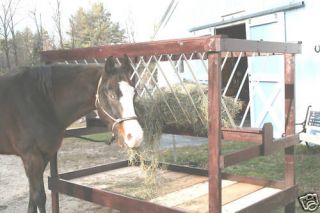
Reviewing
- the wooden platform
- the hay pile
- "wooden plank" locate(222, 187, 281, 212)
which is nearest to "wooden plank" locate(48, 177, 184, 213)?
the wooden platform

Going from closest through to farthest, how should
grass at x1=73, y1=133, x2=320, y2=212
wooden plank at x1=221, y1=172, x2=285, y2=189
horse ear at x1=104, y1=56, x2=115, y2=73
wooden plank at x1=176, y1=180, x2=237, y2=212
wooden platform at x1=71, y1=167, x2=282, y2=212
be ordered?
horse ear at x1=104, y1=56, x2=115, y2=73, wooden plank at x1=176, y1=180, x2=237, y2=212, wooden platform at x1=71, y1=167, x2=282, y2=212, wooden plank at x1=221, y1=172, x2=285, y2=189, grass at x1=73, y1=133, x2=320, y2=212

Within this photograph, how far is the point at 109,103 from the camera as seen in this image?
287cm

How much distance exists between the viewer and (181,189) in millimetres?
3562

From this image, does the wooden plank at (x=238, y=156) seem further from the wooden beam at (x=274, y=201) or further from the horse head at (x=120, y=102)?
the horse head at (x=120, y=102)

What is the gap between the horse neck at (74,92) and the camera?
3129 mm

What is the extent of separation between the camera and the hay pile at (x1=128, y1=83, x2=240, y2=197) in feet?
10.8

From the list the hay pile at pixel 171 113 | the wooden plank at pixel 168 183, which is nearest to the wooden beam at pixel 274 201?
the hay pile at pixel 171 113

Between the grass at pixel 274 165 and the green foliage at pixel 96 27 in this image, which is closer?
the grass at pixel 274 165

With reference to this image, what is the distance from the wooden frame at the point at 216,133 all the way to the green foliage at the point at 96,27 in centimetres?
2458

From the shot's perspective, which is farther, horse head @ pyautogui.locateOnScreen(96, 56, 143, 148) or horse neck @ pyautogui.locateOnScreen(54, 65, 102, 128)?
horse neck @ pyautogui.locateOnScreen(54, 65, 102, 128)

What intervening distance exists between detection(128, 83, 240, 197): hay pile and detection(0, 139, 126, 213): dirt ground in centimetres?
142

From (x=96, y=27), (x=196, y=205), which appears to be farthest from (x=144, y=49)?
(x=96, y=27)

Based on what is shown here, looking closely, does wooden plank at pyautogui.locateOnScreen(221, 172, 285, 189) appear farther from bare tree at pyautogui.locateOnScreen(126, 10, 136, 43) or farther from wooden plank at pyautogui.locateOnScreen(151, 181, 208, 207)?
bare tree at pyautogui.locateOnScreen(126, 10, 136, 43)

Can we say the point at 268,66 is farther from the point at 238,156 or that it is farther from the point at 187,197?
the point at 238,156
